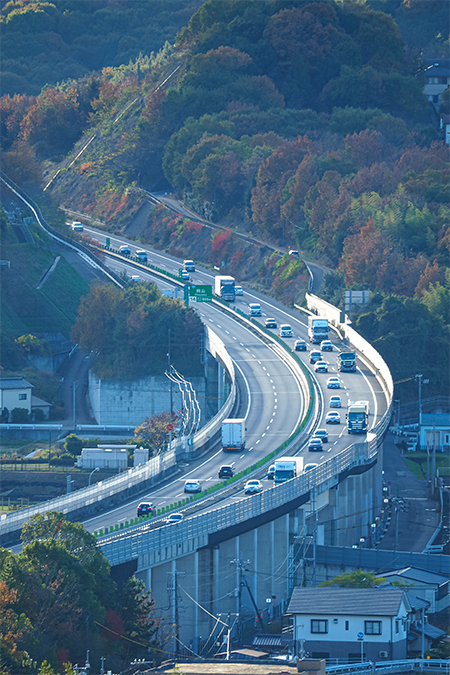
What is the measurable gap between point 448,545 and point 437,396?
44741 millimetres

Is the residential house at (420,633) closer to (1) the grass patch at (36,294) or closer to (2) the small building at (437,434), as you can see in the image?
(2) the small building at (437,434)

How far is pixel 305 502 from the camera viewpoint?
83500mm

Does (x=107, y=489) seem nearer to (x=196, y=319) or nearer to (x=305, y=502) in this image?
(x=305, y=502)

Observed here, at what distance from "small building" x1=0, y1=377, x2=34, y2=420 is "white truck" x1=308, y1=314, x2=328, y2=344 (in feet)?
96.6

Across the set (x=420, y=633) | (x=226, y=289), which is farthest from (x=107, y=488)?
(x=226, y=289)

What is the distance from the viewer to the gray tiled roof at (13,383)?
425ft

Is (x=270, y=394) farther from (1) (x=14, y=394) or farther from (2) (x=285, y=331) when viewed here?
(1) (x=14, y=394)

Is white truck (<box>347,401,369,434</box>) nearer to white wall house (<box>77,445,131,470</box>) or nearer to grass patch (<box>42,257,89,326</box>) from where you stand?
white wall house (<box>77,445,131,470</box>)

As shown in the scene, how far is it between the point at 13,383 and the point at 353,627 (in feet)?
251

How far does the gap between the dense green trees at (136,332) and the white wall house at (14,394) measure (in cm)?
1055

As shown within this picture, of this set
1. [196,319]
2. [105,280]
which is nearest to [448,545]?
[196,319]

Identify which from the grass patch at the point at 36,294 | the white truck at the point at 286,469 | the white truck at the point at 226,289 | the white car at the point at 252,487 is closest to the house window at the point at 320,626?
the white car at the point at 252,487

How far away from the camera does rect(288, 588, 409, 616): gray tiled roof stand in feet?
195

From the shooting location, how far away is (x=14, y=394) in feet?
425
